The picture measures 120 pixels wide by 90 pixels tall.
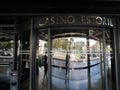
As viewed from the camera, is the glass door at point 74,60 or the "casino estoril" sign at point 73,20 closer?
the "casino estoril" sign at point 73,20

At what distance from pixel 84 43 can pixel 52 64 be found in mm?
1039

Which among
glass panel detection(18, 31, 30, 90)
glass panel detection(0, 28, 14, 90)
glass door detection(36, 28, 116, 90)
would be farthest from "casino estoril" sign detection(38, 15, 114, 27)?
glass panel detection(0, 28, 14, 90)

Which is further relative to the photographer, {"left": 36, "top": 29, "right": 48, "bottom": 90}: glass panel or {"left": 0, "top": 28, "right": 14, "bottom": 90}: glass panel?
{"left": 0, "top": 28, "right": 14, "bottom": 90}: glass panel

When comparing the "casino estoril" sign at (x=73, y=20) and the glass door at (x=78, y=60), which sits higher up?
the "casino estoril" sign at (x=73, y=20)

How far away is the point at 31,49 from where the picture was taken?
5812 millimetres

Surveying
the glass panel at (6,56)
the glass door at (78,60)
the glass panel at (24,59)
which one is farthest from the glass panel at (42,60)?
the glass panel at (6,56)

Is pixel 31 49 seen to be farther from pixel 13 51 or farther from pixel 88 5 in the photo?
pixel 88 5

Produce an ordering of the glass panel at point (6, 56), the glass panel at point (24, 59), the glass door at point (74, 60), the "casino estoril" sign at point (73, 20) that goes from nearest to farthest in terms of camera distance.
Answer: the "casino estoril" sign at point (73, 20)
the glass door at point (74, 60)
the glass panel at point (24, 59)
the glass panel at point (6, 56)

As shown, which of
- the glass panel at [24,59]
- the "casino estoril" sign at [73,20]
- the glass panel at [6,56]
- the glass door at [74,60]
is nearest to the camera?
the "casino estoril" sign at [73,20]

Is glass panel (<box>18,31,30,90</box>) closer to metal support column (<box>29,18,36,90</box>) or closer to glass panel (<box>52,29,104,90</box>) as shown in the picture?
metal support column (<box>29,18,36,90</box>)

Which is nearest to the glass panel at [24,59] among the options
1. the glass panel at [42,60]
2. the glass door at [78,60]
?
the glass panel at [42,60]

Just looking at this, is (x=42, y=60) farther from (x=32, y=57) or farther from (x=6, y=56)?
(x=6, y=56)

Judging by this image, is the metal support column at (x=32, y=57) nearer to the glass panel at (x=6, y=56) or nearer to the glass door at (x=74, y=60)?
the glass door at (x=74, y=60)

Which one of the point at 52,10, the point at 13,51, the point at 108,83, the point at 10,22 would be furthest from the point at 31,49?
the point at 52,10
